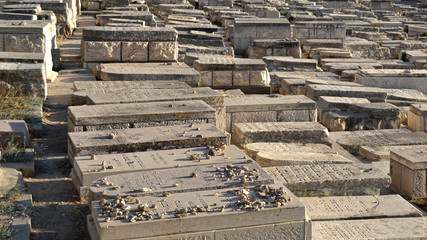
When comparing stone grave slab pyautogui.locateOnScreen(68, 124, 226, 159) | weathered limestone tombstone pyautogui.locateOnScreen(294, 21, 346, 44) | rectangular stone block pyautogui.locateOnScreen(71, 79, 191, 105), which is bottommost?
stone grave slab pyautogui.locateOnScreen(68, 124, 226, 159)

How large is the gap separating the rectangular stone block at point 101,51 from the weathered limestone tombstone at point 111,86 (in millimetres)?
1808

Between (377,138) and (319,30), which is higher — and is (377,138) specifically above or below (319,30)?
below

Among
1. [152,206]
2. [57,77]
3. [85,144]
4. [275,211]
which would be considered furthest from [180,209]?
[57,77]

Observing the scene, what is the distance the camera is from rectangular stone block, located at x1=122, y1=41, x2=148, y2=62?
31.6 ft

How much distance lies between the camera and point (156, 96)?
23.1 ft

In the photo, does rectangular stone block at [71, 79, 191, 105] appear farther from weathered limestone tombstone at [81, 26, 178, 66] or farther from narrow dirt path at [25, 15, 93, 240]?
weathered limestone tombstone at [81, 26, 178, 66]

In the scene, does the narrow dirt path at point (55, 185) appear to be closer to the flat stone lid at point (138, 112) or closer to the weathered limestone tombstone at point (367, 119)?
the flat stone lid at point (138, 112)

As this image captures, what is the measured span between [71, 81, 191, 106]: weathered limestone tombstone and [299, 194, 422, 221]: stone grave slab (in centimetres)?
292

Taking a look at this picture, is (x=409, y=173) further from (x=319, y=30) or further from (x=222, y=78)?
(x=319, y=30)

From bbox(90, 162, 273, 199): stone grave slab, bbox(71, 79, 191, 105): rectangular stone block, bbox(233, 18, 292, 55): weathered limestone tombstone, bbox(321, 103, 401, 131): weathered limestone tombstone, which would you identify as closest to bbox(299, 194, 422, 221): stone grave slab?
bbox(90, 162, 273, 199): stone grave slab

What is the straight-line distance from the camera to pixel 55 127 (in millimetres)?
7102

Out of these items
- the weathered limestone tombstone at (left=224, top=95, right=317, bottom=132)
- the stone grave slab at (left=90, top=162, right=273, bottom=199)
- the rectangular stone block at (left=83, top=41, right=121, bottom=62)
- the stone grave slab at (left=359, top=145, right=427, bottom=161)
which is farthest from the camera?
the rectangular stone block at (left=83, top=41, right=121, bottom=62)

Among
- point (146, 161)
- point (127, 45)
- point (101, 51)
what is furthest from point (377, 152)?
point (101, 51)

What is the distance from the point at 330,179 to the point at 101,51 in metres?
5.02
